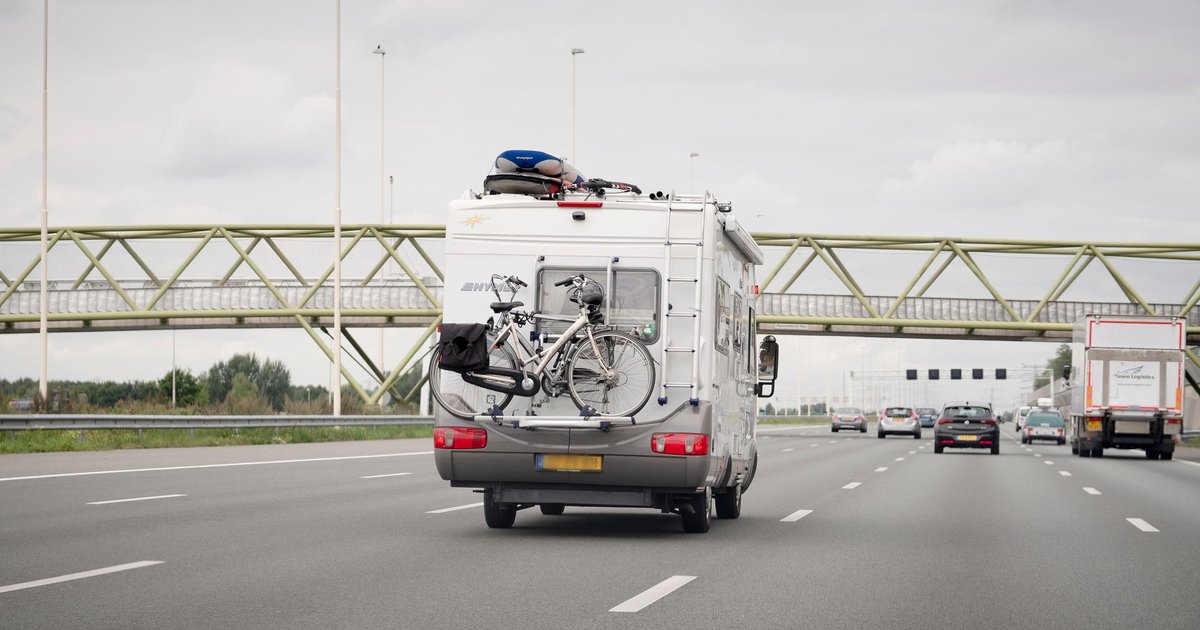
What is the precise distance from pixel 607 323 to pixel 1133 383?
98.8ft

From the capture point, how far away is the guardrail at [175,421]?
88.0ft

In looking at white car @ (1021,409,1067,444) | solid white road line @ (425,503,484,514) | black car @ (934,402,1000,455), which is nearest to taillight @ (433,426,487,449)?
solid white road line @ (425,503,484,514)

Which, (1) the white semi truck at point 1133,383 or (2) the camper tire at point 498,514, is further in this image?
(1) the white semi truck at point 1133,383

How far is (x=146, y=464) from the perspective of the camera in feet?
77.3

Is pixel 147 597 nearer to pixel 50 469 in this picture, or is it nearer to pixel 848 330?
pixel 50 469

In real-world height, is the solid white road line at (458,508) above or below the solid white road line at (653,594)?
below

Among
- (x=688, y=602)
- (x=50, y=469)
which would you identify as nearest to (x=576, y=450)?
(x=688, y=602)

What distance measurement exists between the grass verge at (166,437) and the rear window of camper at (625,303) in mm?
16897

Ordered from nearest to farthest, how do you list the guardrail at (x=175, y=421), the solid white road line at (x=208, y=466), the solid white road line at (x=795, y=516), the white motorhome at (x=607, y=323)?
the white motorhome at (x=607, y=323) < the solid white road line at (x=795, y=516) < the solid white road line at (x=208, y=466) < the guardrail at (x=175, y=421)

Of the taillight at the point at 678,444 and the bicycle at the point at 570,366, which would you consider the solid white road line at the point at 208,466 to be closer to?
the bicycle at the point at 570,366

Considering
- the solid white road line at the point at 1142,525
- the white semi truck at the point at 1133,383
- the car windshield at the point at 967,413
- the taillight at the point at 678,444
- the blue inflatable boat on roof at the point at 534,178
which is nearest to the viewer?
the taillight at the point at 678,444

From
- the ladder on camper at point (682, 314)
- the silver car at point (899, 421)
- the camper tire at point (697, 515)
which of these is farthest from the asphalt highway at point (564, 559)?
the silver car at point (899, 421)

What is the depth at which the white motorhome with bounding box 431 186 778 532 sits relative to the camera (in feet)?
40.4

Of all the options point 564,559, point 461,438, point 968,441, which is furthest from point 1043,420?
point 564,559
